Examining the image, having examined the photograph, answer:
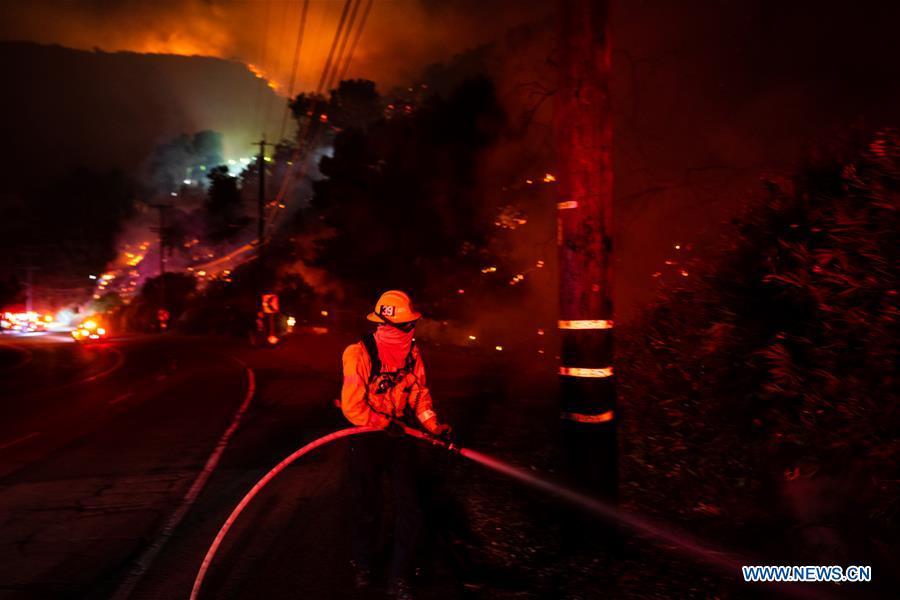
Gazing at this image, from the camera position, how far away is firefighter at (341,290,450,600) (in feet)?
14.2

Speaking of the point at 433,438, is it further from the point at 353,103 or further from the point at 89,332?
the point at 353,103

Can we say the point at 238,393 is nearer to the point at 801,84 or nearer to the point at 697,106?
the point at 697,106

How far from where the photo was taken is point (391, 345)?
172 inches

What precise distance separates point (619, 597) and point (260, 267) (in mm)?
40780

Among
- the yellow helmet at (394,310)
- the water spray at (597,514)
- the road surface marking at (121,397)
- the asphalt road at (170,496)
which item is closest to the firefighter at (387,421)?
the yellow helmet at (394,310)

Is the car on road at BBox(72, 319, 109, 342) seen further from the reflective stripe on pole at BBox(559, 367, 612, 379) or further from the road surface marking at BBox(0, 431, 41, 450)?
the reflective stripe on pole at BBox(559, 367, 612, 379)

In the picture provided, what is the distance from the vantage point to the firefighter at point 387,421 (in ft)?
14.2

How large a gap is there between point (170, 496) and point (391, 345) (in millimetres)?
3824

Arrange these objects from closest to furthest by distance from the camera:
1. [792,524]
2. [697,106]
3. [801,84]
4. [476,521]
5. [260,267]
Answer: [792,524] → [476,521] → [801,84] → [697,106] → [260,267]

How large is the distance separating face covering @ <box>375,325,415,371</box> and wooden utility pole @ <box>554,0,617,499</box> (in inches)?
44.5

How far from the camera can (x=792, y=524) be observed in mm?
4477

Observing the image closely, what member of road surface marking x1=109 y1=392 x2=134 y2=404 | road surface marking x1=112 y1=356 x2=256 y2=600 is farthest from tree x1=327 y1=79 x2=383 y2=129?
road surface marking x1=112 y1=356 x2=256 y2=600

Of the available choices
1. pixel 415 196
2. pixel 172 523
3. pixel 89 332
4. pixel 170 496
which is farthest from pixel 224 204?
pixel 172 523

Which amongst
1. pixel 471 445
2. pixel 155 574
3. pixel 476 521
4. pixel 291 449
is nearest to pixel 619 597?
pixel 476 521
